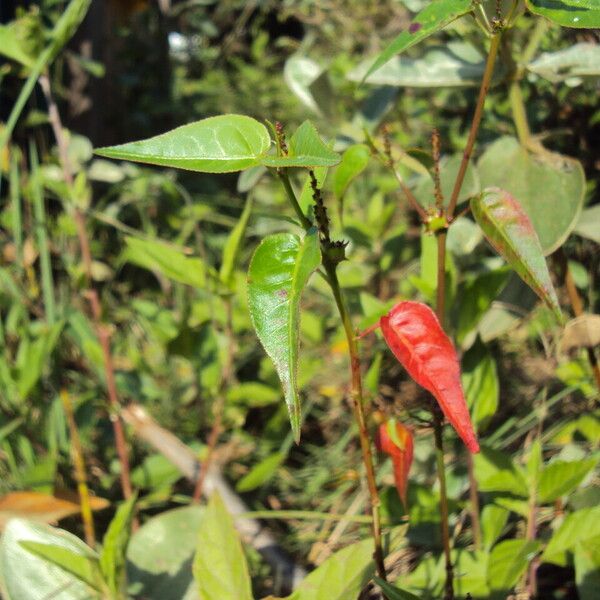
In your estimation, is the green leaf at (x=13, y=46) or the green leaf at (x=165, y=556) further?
the green leaf at (x=13, y=46)

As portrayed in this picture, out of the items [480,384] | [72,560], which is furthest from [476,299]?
[72,560]

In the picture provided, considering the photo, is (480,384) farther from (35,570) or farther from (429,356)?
(35,570)

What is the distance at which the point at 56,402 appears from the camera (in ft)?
4.09

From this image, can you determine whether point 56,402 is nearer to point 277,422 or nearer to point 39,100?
point 277,422

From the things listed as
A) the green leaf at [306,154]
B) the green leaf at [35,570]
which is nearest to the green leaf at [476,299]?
the green leaf at [306,154]

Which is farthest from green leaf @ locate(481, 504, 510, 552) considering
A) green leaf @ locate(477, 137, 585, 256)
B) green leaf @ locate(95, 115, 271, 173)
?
green leaf @ locate(95, 115, 271, 173)

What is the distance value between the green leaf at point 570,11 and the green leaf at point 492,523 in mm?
535

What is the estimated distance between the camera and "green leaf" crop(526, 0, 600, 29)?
574 mm

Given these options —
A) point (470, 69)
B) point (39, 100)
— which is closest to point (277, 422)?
point (470, 69)

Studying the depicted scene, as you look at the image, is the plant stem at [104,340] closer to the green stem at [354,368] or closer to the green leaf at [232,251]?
the green leaf at [232,251]

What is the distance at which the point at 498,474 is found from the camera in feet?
2.76

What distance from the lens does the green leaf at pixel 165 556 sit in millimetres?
885

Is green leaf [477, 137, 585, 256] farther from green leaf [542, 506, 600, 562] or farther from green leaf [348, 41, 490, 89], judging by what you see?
green leaf [542, 506, 600, 562]

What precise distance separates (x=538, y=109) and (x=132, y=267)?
1405 millimetres
